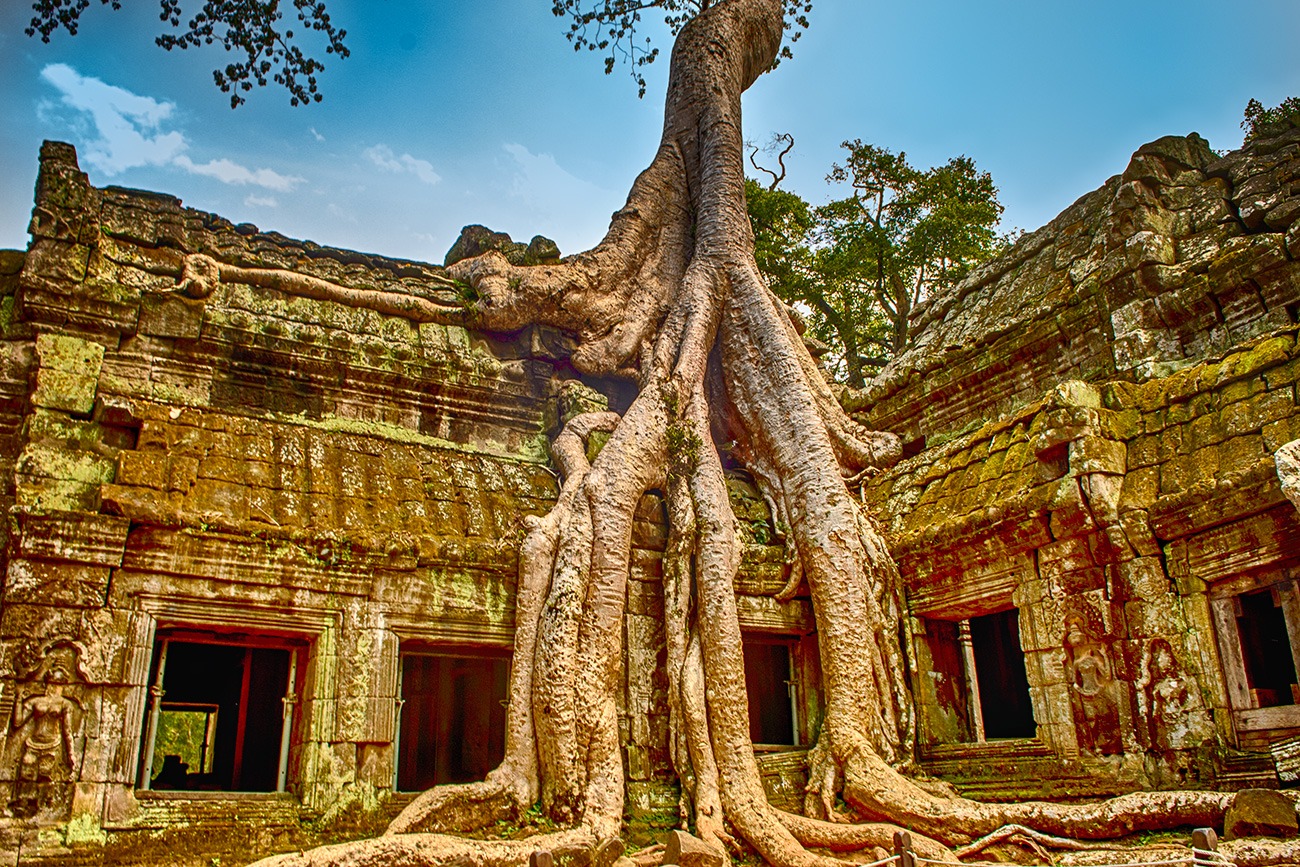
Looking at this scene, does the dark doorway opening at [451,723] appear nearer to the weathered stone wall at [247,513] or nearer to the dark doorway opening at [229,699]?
the dark doorway opening at [229,699]

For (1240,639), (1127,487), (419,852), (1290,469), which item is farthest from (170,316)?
(1240,639)

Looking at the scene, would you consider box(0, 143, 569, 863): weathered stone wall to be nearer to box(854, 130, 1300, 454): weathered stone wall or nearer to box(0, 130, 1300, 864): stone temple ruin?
box(0, 130, 1300, 864): stone temple ruin

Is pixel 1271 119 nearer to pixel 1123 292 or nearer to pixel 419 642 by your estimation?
pixel 1123 292

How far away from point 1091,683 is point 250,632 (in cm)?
491

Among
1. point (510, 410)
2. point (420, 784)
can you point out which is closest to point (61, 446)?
point (510, 410)

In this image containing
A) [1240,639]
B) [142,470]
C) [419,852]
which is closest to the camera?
[419,852]

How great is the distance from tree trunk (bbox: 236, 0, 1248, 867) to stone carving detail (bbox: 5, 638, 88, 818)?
1.33m

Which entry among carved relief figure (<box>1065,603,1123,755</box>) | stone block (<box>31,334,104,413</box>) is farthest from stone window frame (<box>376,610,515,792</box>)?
carved relief figure (<box>1065,603,1123,755</box>)

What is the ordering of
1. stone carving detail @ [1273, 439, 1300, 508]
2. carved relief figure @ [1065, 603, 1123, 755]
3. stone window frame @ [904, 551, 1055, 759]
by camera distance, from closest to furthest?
stone carving detail @ [1273, 439, 1300, 508] < carved relief figure @ [1065, 603, 1123, 755] < stone window frame @ [904, 551, 1055, 759]

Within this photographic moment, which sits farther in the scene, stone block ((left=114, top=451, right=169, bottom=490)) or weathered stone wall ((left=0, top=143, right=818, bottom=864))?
stone block ((left=114, top=451, right=169, bottom=490))

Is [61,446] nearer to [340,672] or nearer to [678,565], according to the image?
[340,672]

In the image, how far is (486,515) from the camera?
708 cm

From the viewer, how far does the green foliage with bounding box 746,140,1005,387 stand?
14.4 meters

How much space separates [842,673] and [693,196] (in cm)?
482
